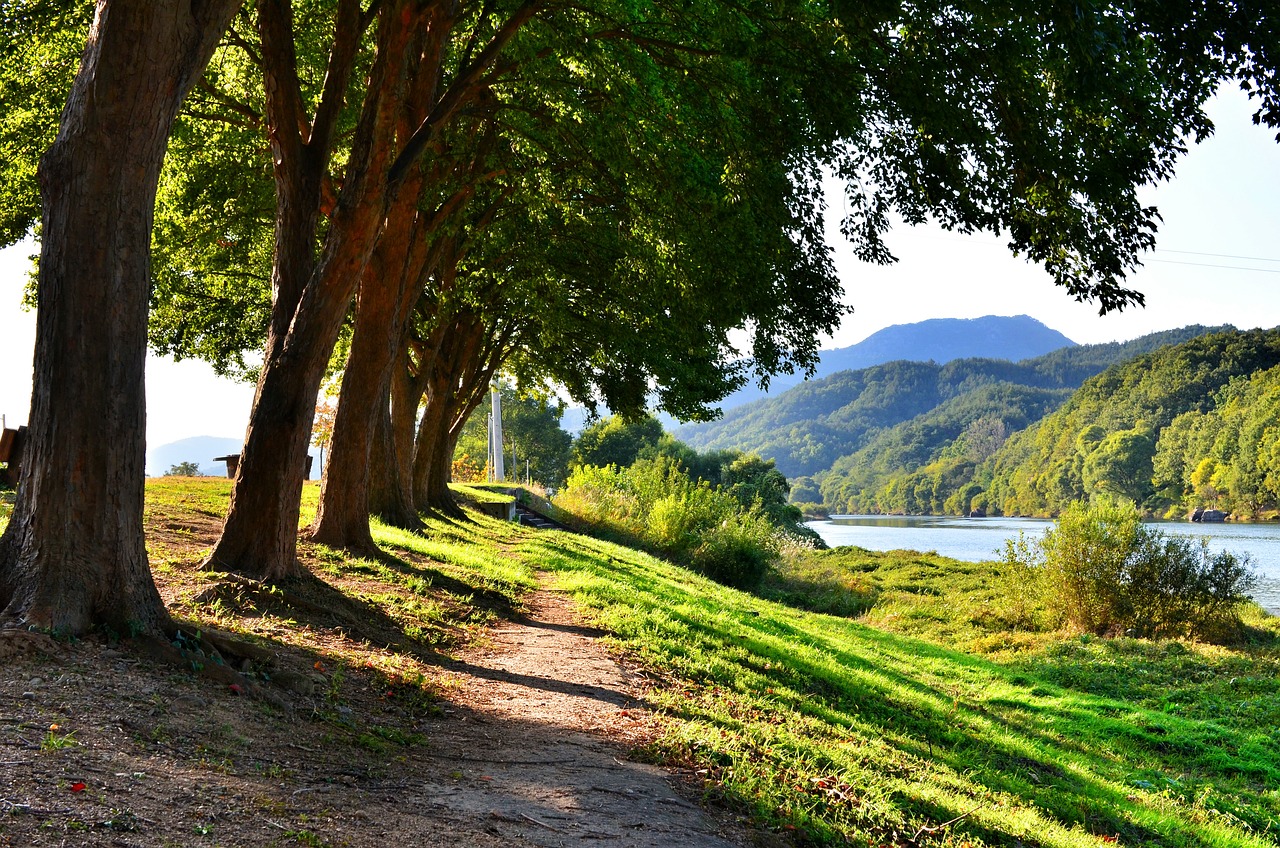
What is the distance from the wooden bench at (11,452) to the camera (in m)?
11.8

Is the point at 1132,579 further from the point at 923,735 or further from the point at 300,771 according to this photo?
the point at 300,771

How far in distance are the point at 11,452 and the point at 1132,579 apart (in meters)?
21.5

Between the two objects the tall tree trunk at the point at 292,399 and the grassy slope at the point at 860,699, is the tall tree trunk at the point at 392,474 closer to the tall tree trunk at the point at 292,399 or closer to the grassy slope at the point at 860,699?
the grassy slope at the point at 860,699

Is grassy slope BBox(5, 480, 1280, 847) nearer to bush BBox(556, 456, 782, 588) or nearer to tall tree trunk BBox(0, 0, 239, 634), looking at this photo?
tall tree trunk BBox(0, 0, 239, 634)

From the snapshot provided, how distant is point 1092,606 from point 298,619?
19.4 meters

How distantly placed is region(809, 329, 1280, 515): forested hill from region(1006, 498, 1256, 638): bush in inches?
2665

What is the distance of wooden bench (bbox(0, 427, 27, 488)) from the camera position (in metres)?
11.8

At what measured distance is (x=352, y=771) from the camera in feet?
14.7

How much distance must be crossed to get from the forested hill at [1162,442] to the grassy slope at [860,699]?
7485 cm

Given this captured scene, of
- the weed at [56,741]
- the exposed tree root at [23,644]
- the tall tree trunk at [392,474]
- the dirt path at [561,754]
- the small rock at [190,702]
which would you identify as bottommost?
the dirt path at [561,754]

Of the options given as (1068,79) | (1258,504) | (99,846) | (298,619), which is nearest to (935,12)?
(1068,79)

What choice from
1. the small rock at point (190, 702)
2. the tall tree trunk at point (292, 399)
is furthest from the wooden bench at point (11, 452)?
the small rock at point (190, 702)

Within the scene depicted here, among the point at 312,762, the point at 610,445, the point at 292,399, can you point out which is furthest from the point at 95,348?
the point at 610,445

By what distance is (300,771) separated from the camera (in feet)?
13.9
